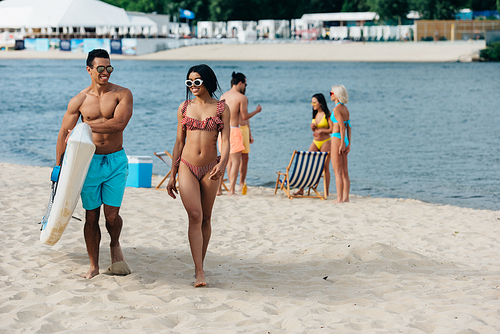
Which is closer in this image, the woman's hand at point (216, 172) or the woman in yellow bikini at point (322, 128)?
the woman's hand at point (216, 172)

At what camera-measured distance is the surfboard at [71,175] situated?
388 cm

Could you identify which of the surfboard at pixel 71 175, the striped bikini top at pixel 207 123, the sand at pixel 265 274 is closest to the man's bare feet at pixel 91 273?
the sand at pixel 265 274

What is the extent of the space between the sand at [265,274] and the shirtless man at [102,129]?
2.20 ft

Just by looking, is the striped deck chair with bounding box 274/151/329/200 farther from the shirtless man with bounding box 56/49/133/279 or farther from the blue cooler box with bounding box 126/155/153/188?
the shirtless man with bounding box 56/49/133/279

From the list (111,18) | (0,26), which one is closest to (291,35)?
(111,18)

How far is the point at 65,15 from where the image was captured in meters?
69.9

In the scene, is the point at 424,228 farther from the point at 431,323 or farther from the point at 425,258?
the point at 431,323

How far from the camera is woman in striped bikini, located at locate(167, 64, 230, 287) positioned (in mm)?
4176

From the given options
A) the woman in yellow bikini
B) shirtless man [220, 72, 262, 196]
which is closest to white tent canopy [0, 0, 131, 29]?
the woman in yellow bikini

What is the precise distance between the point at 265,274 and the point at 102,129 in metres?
1.83

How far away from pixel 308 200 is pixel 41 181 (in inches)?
169

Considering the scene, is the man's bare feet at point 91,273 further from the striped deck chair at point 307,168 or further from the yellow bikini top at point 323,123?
the yellow bikini top at point 323,123

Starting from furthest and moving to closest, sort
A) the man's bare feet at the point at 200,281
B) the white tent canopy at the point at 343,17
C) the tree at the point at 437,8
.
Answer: the white tent canopy at the point at 343,17 < the tree at the point at 437,8 < the man's bare feet at the point at 200,281

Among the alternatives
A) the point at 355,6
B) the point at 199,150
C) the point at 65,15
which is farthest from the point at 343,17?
the point at 199,150
